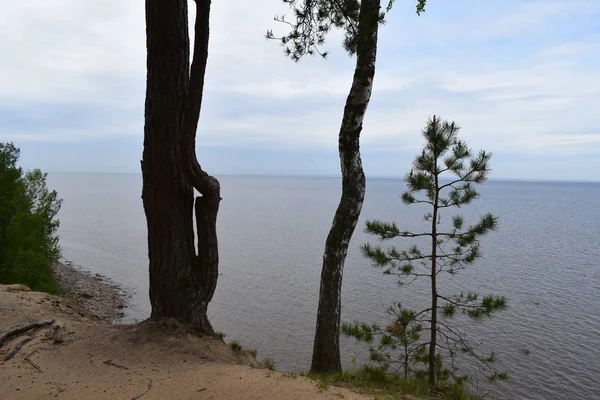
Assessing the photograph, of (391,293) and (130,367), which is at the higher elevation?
(130,367)

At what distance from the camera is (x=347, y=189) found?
22.3 feet

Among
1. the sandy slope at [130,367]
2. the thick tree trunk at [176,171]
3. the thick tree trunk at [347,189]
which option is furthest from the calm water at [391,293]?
the sandy slope at [130,367]

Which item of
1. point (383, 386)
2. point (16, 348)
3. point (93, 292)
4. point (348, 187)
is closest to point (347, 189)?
point (348, 187)

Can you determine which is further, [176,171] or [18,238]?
[18,238]

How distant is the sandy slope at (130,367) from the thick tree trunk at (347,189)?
144 centimetres

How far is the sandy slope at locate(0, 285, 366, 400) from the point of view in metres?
4.98

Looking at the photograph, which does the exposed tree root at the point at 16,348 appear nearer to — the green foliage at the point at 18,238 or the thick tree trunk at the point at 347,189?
the thick tree trunk at the point at 347,189

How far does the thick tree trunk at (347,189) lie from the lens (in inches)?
261

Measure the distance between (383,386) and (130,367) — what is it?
138 inches

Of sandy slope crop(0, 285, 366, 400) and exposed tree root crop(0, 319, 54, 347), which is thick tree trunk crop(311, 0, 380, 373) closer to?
sandy slope crop(0, 285, 366, 400)

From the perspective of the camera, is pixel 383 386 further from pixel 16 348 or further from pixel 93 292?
pixel 93 292

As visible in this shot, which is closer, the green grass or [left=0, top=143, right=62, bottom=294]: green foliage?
the green grass

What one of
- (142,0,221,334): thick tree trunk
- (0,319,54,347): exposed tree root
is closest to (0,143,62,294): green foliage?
(0,319,54,347): exposed tree root

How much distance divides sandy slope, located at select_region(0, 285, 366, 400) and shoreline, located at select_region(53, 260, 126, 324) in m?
13.3
